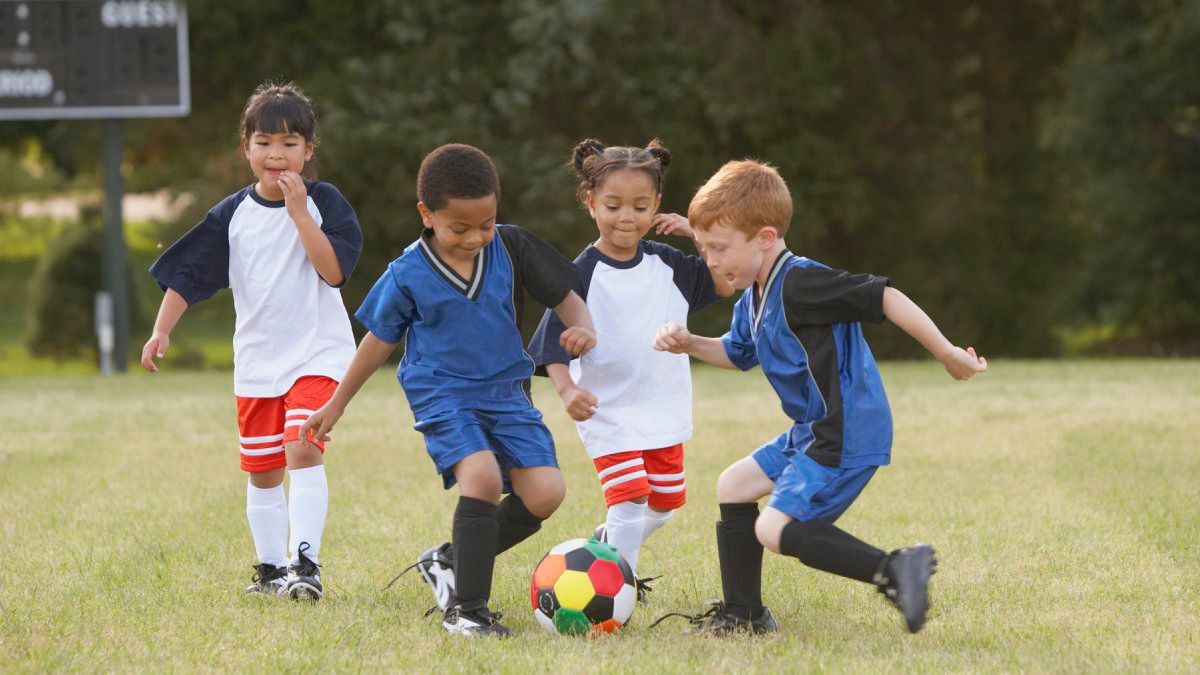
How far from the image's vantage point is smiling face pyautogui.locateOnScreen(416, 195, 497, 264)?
417 cm

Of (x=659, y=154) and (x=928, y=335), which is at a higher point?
(x=659, y=154)

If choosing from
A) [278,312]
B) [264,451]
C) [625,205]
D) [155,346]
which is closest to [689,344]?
[625,205]

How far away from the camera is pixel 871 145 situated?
913 inches

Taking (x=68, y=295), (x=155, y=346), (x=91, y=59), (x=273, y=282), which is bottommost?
(x=68, y=295)

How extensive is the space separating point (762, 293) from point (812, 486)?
586mm

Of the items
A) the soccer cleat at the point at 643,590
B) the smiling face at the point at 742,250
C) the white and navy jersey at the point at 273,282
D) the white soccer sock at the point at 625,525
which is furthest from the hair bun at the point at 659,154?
the soccer cleat at the point at 643,590

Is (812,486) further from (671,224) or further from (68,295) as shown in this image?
(68,295)

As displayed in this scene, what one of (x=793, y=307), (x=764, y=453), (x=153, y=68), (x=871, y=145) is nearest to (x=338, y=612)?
(x=764, y=453)

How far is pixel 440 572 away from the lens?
186 inches

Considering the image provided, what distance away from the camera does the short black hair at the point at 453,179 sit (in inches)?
164

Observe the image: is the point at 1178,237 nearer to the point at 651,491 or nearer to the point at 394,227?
the point at 394,227

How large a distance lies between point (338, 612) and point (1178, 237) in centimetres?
2157

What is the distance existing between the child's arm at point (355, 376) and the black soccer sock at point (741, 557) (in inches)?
45.2

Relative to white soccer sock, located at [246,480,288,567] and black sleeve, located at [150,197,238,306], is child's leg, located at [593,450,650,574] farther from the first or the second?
black sleeve, located at [150,197,238,306]
